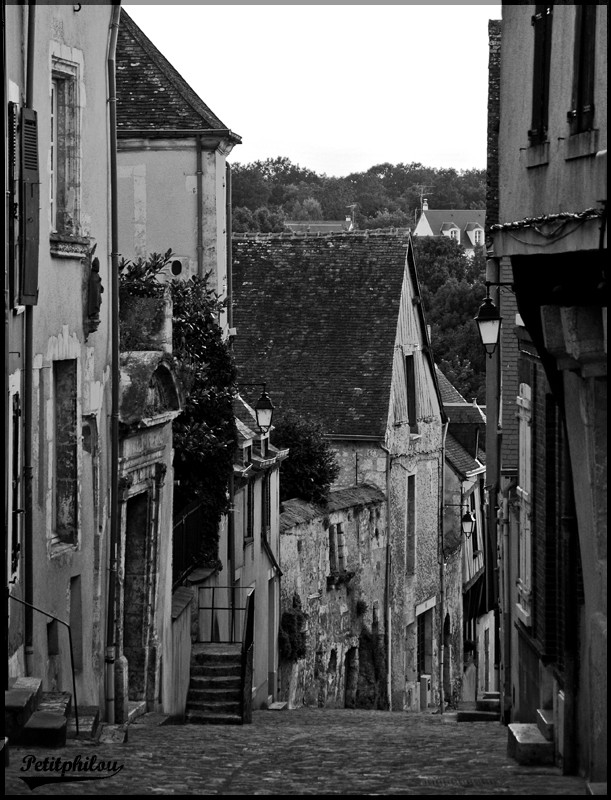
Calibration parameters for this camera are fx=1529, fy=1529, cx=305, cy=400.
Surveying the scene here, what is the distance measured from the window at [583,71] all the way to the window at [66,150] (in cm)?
616

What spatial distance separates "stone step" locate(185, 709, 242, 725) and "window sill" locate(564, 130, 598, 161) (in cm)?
1059

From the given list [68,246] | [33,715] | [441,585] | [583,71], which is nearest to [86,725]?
[33,715]

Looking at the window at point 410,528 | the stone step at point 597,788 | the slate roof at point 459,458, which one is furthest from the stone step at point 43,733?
the slate roof at point 459,458

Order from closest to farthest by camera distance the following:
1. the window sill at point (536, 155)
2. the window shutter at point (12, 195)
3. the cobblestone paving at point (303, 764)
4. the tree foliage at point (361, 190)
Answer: the cobblestone paving at point (303, 764) < the window sill at point (536, 155) < the window shutter at point (12, 195) < the tree foliage at point (361, 190)

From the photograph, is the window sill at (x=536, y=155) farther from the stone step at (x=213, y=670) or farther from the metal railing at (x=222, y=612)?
the metal railing at (x=222, y=612)

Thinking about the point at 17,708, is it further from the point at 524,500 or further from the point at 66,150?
the point at 524,500

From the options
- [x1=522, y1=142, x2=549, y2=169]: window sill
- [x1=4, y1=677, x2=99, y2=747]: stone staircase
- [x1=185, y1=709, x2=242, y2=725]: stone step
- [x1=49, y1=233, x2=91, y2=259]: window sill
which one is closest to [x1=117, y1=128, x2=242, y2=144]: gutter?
[x1=49, y1=233, x2=91, y2=259]: window sill

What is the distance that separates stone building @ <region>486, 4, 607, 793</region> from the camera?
8.89 meters

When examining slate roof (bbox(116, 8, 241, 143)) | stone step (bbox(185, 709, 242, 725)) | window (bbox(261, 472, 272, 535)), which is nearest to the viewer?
stone step (bbox(185, 709, 242, 725))

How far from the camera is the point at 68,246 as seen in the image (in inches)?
558

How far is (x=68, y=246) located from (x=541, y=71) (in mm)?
5174

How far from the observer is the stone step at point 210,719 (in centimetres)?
1853

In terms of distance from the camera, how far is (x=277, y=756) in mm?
11977

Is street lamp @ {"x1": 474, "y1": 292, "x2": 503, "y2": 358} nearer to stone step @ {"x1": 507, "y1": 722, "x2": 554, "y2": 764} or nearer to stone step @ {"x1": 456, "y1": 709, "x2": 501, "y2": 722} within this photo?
stone step @ {"x1": 507, "y1": 722, "x2": 554, "y2": 764}
